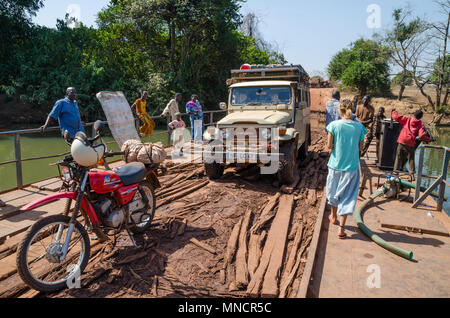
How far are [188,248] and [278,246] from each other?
4.39ft

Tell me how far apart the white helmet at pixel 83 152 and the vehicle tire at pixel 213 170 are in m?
4.22

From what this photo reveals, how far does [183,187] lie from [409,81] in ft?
133

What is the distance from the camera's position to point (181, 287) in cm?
386

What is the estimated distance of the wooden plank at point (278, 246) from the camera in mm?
3783

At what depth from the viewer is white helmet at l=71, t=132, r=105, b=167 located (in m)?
3.71

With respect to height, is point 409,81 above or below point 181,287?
above

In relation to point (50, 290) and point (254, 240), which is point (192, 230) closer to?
point (254, 240)

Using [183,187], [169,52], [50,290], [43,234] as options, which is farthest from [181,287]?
[169,52]

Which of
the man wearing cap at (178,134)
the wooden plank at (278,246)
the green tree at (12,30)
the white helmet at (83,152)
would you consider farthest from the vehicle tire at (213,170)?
the green tree at (12,30)

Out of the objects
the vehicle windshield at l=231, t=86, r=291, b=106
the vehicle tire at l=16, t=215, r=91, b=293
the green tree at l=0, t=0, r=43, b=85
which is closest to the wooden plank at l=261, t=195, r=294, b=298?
the vehicle tire at l=16, t=215, r=91, b=293

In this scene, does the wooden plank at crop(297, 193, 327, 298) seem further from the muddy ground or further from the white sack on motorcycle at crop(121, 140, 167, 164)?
the white sack on motorcycle at crop(121, 140, 167, 164)

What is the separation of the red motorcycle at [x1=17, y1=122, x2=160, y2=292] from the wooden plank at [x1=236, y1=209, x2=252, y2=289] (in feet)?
5.32

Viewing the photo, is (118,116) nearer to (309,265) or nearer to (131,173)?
(131,173)

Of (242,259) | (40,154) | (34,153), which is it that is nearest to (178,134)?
(242,259)
